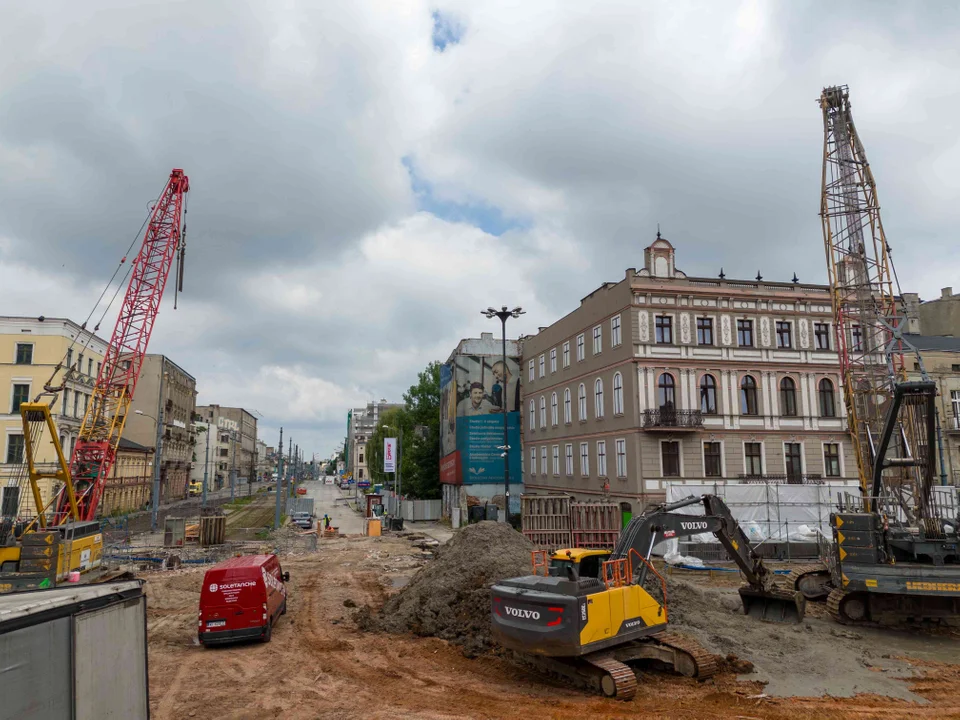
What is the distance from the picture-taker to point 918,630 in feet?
55.9

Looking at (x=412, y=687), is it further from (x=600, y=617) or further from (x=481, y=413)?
(x=481, y=413)

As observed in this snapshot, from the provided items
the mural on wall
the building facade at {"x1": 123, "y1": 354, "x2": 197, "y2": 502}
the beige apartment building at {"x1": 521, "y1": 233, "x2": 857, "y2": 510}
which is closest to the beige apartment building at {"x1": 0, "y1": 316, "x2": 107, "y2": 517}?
the building facade at {"x1": 123, "y1": 354, "x2": 197, "y2": 502}

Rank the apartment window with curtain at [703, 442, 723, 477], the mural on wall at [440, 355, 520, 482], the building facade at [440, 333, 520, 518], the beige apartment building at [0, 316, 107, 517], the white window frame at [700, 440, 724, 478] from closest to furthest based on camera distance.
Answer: the white window frame at [700, 440, 724, 478], the apartment window with curtain at [703, 442, 723, 477], the beige apartment building at [0, 316, 107, 517], the building facade at [440, 333, 520, 518], the mural on wall at [440, 355, 520, 482]

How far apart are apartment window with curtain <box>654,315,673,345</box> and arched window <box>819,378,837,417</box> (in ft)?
30.9

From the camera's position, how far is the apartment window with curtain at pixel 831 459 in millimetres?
35781

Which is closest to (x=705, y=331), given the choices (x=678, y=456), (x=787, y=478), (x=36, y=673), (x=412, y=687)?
(x=678, y=456)

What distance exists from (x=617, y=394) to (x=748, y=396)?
6953mm

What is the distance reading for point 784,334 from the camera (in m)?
36.3

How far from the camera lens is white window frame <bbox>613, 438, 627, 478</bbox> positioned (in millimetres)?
34562

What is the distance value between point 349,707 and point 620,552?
6095mm

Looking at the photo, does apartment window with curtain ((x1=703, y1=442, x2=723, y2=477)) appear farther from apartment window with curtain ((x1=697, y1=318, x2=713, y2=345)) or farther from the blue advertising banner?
the blue advertising banner

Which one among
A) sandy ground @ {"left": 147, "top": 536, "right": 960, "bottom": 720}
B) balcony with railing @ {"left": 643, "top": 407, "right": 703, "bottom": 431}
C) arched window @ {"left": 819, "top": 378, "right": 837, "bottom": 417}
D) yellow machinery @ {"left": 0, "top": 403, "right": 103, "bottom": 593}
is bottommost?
sandy ground @ {"left": 147, "top": 536, "right": 960, "bottom": 720}

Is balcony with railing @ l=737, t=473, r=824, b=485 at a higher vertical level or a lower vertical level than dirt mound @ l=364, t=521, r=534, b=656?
higher

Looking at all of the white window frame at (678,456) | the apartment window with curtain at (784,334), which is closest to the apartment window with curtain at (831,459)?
the apartment window with curtain at (784,334)
